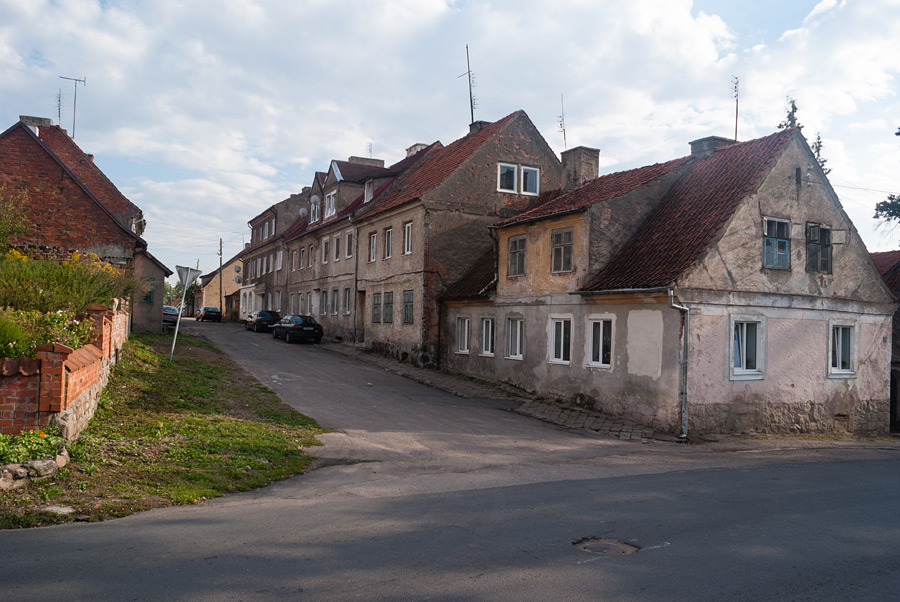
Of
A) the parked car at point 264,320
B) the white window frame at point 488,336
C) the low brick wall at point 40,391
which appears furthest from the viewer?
the parked car at point 264,320

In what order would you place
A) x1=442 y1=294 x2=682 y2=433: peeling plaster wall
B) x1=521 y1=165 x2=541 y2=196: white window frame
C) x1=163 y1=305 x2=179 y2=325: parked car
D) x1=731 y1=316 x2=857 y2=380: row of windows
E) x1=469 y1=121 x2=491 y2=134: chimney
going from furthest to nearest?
1. x1=163 y1=305 x2=179 y2=325: parked car
2. x1=469 y1=121 x2=491 y2=134: chimney
3. x1=521 y1=165 x2=541 y2=196: white window frame
4. x1=731 y1=316 x2=857 y2=380: row of windows
5. x1=442 y1=294 x2=682 y2=433: peeling plaster wall

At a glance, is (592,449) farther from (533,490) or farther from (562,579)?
(562,579)

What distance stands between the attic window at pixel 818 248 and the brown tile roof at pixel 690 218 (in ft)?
7.71

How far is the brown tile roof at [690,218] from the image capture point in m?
16.0

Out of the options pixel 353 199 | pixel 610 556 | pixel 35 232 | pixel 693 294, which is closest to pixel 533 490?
pixel 610 556

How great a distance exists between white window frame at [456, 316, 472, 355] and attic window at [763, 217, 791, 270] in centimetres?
1030

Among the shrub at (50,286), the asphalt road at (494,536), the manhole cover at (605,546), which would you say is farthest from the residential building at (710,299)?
the shrub at (50,286)

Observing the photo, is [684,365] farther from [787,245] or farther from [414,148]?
[414,148]

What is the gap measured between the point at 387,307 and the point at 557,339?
36.8 feet

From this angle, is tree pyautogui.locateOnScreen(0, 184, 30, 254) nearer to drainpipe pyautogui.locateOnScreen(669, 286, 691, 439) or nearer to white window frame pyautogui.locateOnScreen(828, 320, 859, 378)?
drainpipe pyautogui.locateOnScreen(669, 286, 691, 439)

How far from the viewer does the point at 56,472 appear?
8.05 meters

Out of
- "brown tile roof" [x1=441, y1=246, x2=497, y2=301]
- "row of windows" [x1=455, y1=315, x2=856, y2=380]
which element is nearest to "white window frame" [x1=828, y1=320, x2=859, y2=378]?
"row of windows" [x1=455, y1=315, x2=856, y2=380]

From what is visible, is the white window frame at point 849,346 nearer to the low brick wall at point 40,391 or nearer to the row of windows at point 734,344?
the row of windows at point 734,344

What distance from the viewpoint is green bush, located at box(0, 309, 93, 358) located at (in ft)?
29.7
